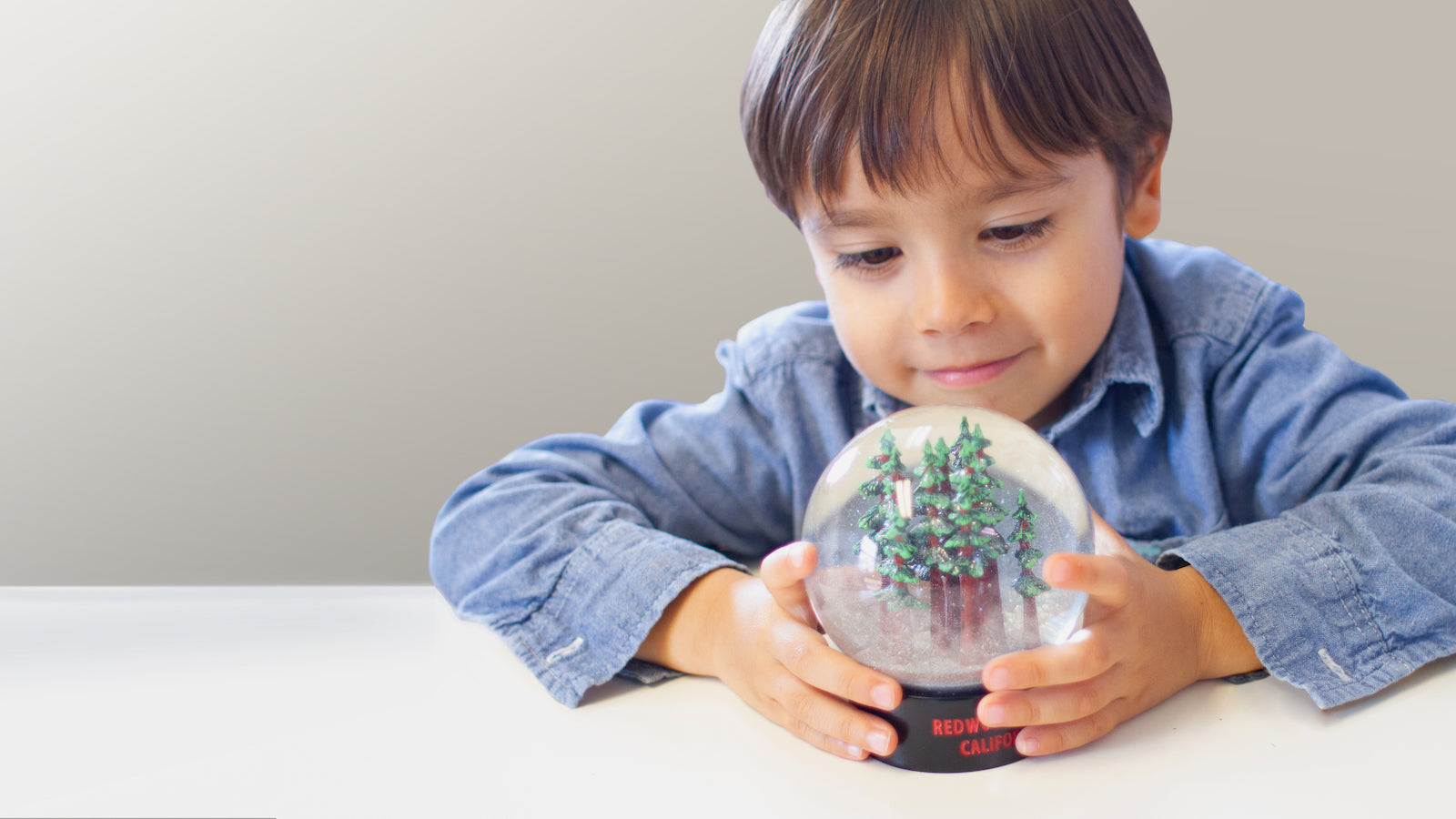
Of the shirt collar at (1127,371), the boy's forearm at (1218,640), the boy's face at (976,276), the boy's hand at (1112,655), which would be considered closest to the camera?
the boy's hand at (1112,655)

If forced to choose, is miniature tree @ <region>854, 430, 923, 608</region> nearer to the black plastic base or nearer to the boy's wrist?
the black plastic base

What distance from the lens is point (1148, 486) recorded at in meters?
0.95

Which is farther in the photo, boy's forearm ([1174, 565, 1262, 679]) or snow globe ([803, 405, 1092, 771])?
boy's forearm ([1174, 565, 1262, 679])

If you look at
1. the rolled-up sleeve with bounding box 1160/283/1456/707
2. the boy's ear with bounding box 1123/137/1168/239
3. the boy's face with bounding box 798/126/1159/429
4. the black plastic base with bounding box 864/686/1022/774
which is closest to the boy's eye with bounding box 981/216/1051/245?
the boy's face with bounding box 798/126/1159/429

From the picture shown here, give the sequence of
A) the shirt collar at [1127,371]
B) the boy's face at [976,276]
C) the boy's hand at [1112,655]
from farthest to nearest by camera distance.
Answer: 1. the shirt collar at [1127,371]
2. the boy's face at [976,276]
3. the boy's hand at [1112,655]

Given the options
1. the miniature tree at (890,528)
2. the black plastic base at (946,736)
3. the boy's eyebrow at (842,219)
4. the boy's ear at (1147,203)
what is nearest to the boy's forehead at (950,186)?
the boy's eyebrow at (842,219)

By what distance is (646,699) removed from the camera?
0.74 meters

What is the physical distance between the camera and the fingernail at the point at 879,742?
0.59 meters

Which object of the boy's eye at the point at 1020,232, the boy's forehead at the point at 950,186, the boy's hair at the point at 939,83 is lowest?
the boy's eye at the point at 1020,232

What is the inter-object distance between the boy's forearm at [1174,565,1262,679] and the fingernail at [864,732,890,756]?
0.77ft

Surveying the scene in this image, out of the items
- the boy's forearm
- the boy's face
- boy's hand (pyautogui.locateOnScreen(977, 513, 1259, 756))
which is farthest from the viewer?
the boy's face

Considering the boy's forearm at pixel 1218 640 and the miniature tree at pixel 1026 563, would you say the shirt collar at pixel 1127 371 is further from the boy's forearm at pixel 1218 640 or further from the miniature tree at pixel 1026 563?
the miniature tree at pixel 1026 563

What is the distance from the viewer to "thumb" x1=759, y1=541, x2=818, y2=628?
61 cm

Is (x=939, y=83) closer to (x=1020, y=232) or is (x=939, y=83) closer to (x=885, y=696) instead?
(x=1020, y=232)
